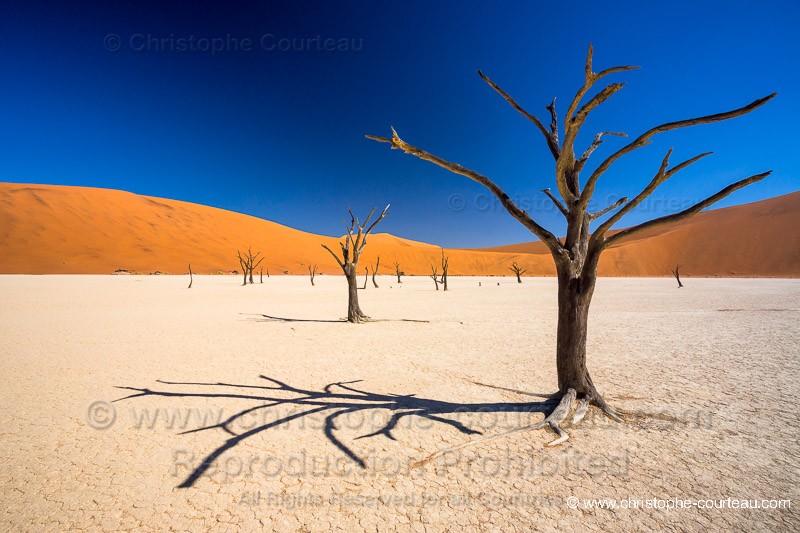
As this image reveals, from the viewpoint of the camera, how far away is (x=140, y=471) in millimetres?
3170

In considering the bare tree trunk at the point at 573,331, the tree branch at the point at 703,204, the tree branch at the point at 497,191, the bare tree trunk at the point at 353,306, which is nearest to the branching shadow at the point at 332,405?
the bare tree trunk at the point at 573,331

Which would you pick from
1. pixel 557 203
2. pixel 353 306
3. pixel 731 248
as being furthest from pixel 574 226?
pixel 731 248

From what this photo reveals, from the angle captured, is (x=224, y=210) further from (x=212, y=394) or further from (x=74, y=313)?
(x=212, y=394)

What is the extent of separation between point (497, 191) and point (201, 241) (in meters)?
75.5

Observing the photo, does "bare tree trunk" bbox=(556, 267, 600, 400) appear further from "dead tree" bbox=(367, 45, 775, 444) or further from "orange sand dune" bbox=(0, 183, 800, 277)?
"orange sand dune" bbox=(0, 183, 800, 277)

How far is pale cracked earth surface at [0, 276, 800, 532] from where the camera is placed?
8.55 feet

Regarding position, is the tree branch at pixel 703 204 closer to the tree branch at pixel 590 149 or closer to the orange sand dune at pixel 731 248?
the tree branch at pixel 590 149

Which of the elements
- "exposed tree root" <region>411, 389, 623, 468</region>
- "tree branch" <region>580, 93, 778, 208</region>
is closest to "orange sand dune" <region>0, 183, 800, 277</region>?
"exposed tree root" <region>411, 389, 623, 468</region>

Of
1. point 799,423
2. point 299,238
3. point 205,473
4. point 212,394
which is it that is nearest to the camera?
point 205,473

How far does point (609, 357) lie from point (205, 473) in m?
7.30

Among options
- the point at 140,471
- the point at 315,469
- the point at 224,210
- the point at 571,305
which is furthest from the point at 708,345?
the point at 224,210

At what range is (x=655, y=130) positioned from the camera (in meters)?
3.49

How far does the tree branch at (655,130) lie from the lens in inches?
117

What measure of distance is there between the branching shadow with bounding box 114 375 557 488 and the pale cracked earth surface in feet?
0.11
